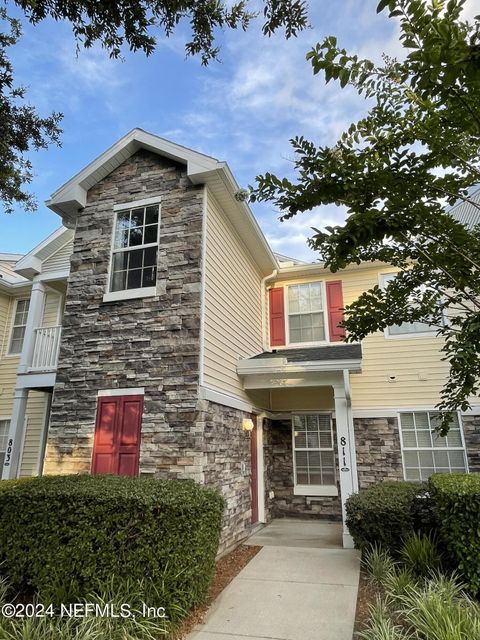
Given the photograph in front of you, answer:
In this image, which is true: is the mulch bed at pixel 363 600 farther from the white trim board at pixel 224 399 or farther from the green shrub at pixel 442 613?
the white trim board at pixel 224 399

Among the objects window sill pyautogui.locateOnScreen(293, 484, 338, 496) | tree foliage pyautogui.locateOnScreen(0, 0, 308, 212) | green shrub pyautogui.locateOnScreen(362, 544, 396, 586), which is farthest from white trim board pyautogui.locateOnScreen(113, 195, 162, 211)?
window sill pyautogui.locateOnScreen(293, 484, 338, 496)

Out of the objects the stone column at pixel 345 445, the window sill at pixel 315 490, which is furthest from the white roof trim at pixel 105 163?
the window sill at pixel 315 490

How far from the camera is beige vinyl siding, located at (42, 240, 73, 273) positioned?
972 centimetres

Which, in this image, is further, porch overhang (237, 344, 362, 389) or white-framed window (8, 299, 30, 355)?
white-framed window (8, 299, 30, 355)

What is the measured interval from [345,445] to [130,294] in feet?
15.6

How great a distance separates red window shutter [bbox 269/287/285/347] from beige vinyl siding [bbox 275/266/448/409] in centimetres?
203

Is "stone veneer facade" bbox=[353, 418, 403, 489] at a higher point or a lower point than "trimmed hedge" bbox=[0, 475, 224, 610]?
higher

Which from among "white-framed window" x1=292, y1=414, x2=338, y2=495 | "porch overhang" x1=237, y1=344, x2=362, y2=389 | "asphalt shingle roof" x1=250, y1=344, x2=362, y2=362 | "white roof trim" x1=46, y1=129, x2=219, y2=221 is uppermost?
"white roof trim" x1=46, y1=129, x2=219, y2=221

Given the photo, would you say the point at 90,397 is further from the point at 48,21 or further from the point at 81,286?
the point at 48,21

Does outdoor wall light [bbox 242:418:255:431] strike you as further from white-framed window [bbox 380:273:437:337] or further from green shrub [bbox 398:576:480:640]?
green shrub [bbox 398:576:480:640]

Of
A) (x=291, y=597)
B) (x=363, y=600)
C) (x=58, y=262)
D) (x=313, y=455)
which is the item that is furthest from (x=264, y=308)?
(x=363, y=600)

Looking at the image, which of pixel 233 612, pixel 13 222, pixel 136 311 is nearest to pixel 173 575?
pixel 233 612

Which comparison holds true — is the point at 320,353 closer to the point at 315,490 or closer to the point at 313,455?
the point at 313,455

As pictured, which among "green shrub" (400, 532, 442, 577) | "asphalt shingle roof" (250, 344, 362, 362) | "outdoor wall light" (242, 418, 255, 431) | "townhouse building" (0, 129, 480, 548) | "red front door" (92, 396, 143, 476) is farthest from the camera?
"asphalt shingle roof" (250, 344, 362, 362)
